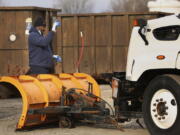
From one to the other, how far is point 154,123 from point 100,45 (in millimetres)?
11335

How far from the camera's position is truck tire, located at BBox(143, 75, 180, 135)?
686 centimetres

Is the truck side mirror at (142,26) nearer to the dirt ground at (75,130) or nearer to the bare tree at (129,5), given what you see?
the dirt ground at (75,130)

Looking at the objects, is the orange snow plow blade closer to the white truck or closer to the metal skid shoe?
the metal skid shoe

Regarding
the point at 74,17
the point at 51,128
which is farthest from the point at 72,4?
the point at 51,128

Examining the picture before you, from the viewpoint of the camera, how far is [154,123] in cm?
721

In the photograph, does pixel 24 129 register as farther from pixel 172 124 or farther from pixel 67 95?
pixel 172 124

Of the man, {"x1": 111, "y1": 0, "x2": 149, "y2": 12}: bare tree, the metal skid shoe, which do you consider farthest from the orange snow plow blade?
{"x1": 111, "y1": 0, "x2": 149, "y2": 12}: bare tree

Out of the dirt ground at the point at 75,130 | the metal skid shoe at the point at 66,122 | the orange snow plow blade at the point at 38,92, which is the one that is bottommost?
the dirt ground at the point at 75,130

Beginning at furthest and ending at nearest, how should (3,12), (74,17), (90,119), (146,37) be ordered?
(74,17) < (3,12) < (90,119) < (146,37)

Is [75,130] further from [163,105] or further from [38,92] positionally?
[163,105]

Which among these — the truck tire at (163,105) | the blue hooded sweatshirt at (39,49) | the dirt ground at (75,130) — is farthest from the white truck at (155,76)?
the blue hooded sweatshirt at (39,49)

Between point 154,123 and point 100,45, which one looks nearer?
point 154,123

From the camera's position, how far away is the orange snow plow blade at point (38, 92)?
837cm

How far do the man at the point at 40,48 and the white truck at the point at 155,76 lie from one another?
217 centimetres
